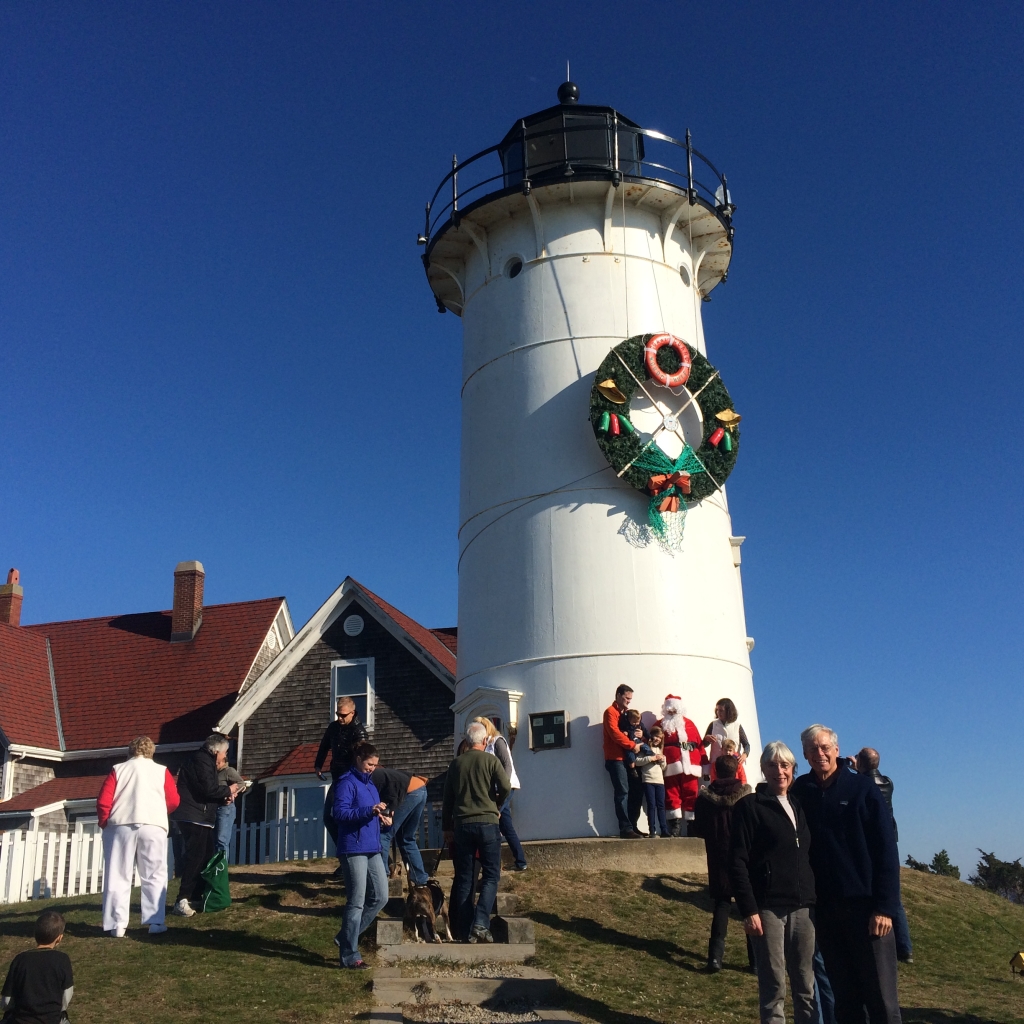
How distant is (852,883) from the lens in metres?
6.45

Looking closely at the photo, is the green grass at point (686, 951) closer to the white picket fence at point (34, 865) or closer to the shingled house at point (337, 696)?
the white picket fence at point (34, 865)

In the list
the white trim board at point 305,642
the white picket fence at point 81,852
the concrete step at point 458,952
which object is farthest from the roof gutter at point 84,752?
the concrete step at point 458,952

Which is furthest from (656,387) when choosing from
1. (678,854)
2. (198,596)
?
(198,596)

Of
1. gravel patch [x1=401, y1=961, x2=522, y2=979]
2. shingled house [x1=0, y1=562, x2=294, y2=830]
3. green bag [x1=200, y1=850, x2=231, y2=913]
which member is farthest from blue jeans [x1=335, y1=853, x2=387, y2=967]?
shingled house [x1=0, y1=562, x2=294, y2=830]

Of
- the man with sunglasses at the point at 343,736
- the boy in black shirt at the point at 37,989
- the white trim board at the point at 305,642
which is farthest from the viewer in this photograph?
the white trim board at the point at 305,642

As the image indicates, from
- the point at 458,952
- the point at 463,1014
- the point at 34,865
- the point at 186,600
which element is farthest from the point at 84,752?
the point at 463,1014

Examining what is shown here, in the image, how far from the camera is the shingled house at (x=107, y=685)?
2281 cm

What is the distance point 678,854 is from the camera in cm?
1304

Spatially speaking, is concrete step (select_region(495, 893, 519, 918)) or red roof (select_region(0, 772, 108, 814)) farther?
red roof (select_region(0, 772, 108, 814))

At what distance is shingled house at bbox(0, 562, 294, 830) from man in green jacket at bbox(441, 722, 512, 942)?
14.5 meters

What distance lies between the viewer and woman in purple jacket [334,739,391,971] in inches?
346

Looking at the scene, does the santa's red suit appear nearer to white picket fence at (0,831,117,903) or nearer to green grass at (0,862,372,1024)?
green grass at (0,862,372,1024)

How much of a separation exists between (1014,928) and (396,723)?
1235 cm

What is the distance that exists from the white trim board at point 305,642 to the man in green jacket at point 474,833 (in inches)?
499
